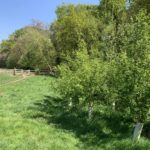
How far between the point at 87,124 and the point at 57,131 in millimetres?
2319

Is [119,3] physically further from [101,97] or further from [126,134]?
[126,134]

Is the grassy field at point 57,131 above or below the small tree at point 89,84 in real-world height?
below

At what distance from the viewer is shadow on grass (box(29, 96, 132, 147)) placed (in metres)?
16.8

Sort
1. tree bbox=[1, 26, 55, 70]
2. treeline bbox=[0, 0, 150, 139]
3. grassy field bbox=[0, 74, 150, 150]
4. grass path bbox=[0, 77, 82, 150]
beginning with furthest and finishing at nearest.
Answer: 1. tree bbox=[1, 26, 55, 70]
2. treeline bbox=[0, 0, 150, 139]
3. grassy field bbox=[0, 74, 150, 150]
4. grass path bbox=[0, 77, 82, 150]

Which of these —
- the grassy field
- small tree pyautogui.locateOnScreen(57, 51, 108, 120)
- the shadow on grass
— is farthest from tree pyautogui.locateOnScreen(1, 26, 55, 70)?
small tree pyautogui.locateOnScreen(57, 51, 108, 120)

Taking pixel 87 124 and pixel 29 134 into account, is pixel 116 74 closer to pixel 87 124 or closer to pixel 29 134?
pixel 87 124

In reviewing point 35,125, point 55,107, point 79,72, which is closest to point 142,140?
point 35,125

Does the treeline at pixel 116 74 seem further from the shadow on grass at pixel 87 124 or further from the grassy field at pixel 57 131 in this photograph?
the grassy field at pixel 57 131

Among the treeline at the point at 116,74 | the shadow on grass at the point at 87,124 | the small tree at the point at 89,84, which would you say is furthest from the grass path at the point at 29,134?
the treeline at the point at 116,74

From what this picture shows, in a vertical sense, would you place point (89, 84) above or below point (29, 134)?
above

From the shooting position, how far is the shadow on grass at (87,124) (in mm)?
16753

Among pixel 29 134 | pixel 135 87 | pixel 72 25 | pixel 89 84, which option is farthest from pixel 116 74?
pixel 72 25

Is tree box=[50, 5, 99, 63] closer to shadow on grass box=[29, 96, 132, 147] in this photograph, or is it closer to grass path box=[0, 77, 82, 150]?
shadow on grass box=[29, 96, 132, 147]

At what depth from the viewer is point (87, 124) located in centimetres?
1934
